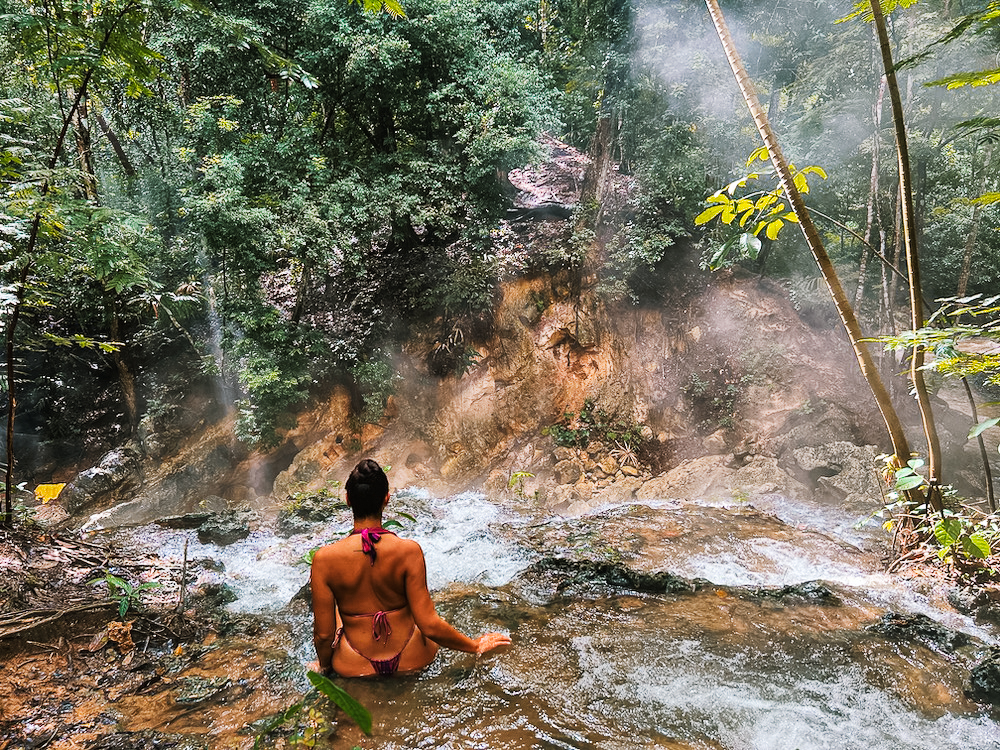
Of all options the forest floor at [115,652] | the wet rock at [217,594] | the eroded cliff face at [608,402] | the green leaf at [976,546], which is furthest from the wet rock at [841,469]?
the wet rock at [217,594]

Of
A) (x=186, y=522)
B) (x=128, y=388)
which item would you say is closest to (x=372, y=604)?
(x=186, y=522)

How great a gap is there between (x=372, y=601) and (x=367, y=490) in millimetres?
597

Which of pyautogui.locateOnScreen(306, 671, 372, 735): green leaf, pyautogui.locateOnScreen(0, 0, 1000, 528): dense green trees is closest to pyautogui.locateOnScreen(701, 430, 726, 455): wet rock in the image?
pyautogui.locateOnScreen(0, 0, 1000, 528): dense green trees

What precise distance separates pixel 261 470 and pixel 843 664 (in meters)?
9.90

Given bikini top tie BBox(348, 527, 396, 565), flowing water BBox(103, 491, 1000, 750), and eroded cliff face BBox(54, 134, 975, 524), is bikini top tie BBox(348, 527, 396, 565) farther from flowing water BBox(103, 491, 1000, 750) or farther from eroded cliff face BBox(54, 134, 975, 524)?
eroded cliff face BBox(54, 134, 975, 524)

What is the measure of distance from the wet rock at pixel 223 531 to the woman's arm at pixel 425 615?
4.70 metres

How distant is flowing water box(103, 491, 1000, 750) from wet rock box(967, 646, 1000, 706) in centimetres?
8

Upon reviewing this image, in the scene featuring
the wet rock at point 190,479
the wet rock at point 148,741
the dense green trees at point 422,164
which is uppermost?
the dense green trees at point 422,164

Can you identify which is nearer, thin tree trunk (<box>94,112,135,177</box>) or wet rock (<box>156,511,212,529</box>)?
wet rock (<box>156,511,212,529</box>)

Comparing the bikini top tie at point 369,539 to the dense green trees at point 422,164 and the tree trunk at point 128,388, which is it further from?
the tree trunk at point 128,388

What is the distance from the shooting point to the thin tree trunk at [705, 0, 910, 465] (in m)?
3.33

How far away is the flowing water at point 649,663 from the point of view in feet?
7.78

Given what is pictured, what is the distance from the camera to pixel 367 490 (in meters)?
2.59

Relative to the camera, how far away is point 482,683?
2658mm
